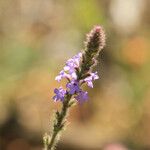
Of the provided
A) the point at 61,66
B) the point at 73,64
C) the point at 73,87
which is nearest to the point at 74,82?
the point at 73,87

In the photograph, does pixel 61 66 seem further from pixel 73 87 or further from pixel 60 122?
pixel 73 87

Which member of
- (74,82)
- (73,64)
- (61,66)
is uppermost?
(61,66)

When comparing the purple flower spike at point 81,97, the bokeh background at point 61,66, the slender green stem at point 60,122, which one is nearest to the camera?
the purple flower spike at point 81,97

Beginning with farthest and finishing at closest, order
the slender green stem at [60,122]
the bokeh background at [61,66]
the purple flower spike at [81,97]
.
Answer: the bokeh background at [61,66], the slender green stem at [60,122], the purple flower spike at [81,97]

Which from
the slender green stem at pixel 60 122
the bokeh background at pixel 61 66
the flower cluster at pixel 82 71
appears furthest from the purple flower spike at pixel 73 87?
the bokeh background at pixel 61 66

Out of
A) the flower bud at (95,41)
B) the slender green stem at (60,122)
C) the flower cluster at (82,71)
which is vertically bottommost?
the slender green stem at (60,122)

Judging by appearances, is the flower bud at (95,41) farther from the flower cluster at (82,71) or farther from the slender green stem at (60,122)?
the slender green stem at (60,122)

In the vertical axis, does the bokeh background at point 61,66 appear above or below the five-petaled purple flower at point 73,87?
above

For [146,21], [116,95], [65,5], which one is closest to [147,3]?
[146,21]
